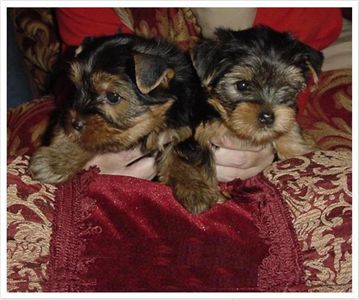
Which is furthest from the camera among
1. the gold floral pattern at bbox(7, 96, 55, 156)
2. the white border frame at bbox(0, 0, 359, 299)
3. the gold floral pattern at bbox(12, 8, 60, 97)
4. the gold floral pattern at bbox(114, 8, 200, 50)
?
the gold floral pattern at bbox(12, 8, 60, 97)

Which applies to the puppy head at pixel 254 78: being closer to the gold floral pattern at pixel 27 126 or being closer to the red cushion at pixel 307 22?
the red cushion at pixel 307 22

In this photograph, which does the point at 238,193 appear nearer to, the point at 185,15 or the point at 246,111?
the point at 246,111

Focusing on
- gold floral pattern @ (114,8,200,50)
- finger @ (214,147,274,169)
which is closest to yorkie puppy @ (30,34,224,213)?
finger @ (214,147,274,169)

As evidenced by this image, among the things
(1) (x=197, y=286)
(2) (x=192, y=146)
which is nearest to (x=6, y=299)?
(1) (x=197, y=286)

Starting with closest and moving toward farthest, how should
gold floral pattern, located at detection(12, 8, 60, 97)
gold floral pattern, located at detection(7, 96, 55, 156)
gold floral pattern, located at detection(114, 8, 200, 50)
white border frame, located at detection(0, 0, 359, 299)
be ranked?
white border frame, located at detection(0, 0, 359, 299) → gold floral pattern, located at detection(7, 96, 55, 156) → gold floral pattern, located at detection(114, 8, 200, 50) → gold floral pattern, located at detection(12, 8, 60, 97)

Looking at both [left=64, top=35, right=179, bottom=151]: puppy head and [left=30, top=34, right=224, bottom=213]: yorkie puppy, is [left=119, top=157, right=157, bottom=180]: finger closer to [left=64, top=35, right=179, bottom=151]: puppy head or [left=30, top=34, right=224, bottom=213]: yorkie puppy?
[left=30, top=34, right=224, bottom=213]: yorkie puppy

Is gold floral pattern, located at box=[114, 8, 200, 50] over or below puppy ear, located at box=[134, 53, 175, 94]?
below
